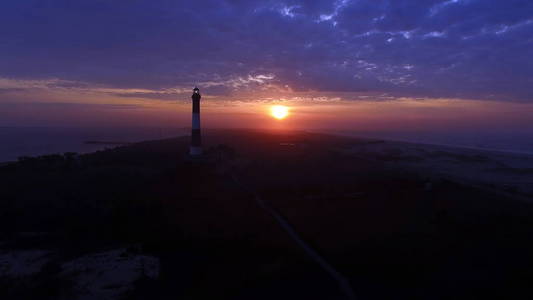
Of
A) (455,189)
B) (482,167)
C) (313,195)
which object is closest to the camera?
(313,195)

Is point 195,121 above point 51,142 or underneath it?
above

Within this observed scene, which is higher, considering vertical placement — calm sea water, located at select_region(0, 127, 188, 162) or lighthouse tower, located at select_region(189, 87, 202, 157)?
lighthouse tower, located at select_region(189, 87, 202, 157)

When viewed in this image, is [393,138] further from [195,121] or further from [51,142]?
[51,142]

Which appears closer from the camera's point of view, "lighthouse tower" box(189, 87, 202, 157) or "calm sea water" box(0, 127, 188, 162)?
"lighthouse tower" box(189, 87, 202, 157)

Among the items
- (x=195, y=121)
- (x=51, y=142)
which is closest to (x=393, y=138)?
(x=195, y=121)

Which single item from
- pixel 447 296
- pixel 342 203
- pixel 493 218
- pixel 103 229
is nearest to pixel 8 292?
pixel 103 229

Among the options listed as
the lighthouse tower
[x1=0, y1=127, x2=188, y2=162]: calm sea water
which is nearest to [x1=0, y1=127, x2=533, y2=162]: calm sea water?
[x1=0, y1=127, x2=188, y2=162]: calm sea water

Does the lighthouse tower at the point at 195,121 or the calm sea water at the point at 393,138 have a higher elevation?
the lighthouse tower at the point at 195,121

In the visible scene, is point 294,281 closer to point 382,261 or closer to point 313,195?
point 382,261

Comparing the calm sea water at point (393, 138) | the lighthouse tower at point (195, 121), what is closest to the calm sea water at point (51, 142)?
the calm sea water at point (393, 138)

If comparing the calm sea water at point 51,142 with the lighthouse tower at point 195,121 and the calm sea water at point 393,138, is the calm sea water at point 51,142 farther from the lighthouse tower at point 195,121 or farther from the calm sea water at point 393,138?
the lighthouse tower at point 195,121

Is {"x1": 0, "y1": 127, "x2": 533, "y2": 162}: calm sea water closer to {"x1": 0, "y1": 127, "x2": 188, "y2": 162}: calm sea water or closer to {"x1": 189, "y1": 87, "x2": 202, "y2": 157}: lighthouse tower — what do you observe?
{"x1": 0, "y1": 127, "x2": 188, "y2": 162}: calm sea water
